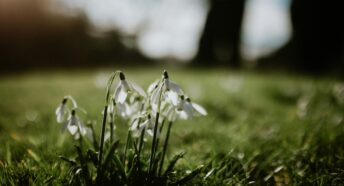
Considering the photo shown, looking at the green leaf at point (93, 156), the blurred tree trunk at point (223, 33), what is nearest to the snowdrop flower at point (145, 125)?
the green leaf at point (93, 156)

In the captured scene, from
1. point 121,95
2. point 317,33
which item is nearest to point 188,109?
point 121,95

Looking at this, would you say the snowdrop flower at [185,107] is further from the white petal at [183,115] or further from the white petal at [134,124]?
the white petal at [134,124]

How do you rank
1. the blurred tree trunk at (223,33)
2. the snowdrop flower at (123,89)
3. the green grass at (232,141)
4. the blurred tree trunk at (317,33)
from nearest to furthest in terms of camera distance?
the snowdrop flower at (123,89) < the green grass at (232,141) < the blurred tree trunk at (317,33) < the blurred tree trunk at (223,33)

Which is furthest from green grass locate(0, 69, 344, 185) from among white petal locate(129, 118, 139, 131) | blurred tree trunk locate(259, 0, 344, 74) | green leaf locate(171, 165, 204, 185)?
blurred tree trunk locate(259, 0, 344, 74)

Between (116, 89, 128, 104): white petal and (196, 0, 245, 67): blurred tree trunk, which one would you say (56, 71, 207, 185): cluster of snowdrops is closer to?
(116, 89, 128, 104): white petal

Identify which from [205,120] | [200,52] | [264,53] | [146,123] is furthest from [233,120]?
[264,53]

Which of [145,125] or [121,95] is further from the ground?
[121,95]

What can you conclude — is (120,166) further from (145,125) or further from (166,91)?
(166,91)

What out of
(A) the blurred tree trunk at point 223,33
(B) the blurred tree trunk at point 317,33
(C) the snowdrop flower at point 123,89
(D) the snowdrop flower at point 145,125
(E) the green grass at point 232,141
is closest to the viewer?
(C) the snowdrop flower at point 123,89

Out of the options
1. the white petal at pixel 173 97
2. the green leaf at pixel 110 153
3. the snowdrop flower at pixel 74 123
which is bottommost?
the green leaf at pixel 110 153
